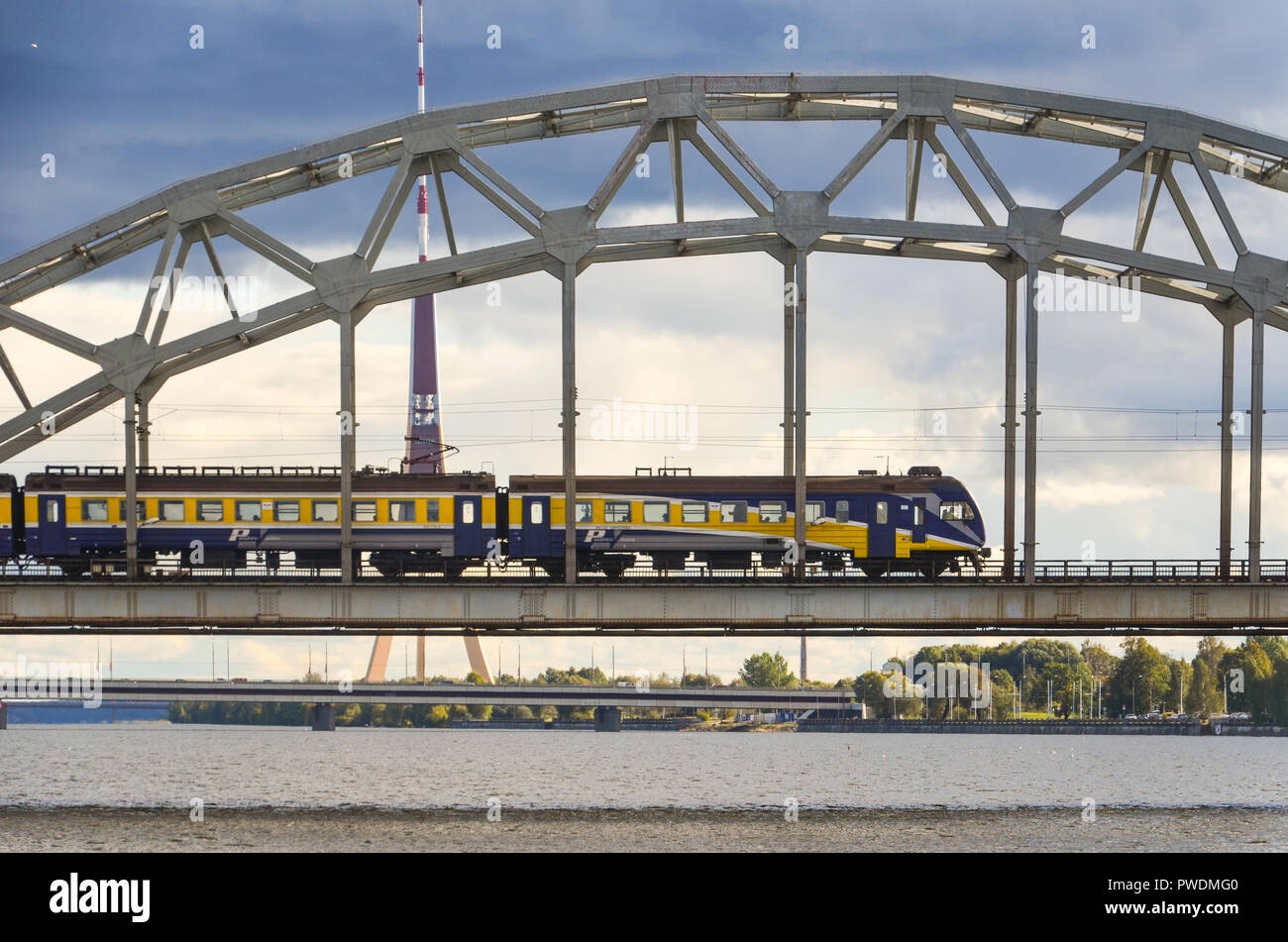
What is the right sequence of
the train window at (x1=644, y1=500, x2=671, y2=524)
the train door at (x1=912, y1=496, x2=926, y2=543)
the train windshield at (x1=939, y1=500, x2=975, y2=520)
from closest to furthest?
the train window at (x1=644, y1=500, x2=671, y2=524) → the train door at (x1=912, y1=496, x2=926, y2=543) → the train windshield at (x1=939, y1=500, x2=975, y2=520)

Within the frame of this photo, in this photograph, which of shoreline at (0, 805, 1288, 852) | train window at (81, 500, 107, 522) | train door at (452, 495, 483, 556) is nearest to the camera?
shoreline at (0, 805, 1288, 852)

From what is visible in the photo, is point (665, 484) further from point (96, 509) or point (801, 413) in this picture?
point (96, 509)

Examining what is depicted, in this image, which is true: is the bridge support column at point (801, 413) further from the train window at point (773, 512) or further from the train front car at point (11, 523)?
the train front car at point (11, 523)

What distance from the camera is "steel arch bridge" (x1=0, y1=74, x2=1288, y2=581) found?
58.8 metres

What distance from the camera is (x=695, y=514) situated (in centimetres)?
6166

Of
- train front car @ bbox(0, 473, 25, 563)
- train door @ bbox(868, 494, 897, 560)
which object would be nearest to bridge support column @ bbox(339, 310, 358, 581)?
train front car @ bbox(0, 473, 25, 563)

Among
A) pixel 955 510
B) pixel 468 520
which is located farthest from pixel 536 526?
pixel 955 510

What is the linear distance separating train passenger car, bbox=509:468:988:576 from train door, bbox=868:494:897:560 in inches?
1.5

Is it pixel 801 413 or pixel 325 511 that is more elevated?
pixel 801 413

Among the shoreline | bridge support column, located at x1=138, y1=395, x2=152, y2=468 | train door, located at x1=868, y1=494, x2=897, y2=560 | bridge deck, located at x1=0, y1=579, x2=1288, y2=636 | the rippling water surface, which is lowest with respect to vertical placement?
the rippling water surface

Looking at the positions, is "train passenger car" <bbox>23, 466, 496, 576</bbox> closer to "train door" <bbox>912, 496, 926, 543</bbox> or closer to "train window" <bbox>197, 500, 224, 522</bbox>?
"train window" <bbox>197, 500, 224, 522</bbox>

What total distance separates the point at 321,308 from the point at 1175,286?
1374 inches

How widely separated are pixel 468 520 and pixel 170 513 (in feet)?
38.3
